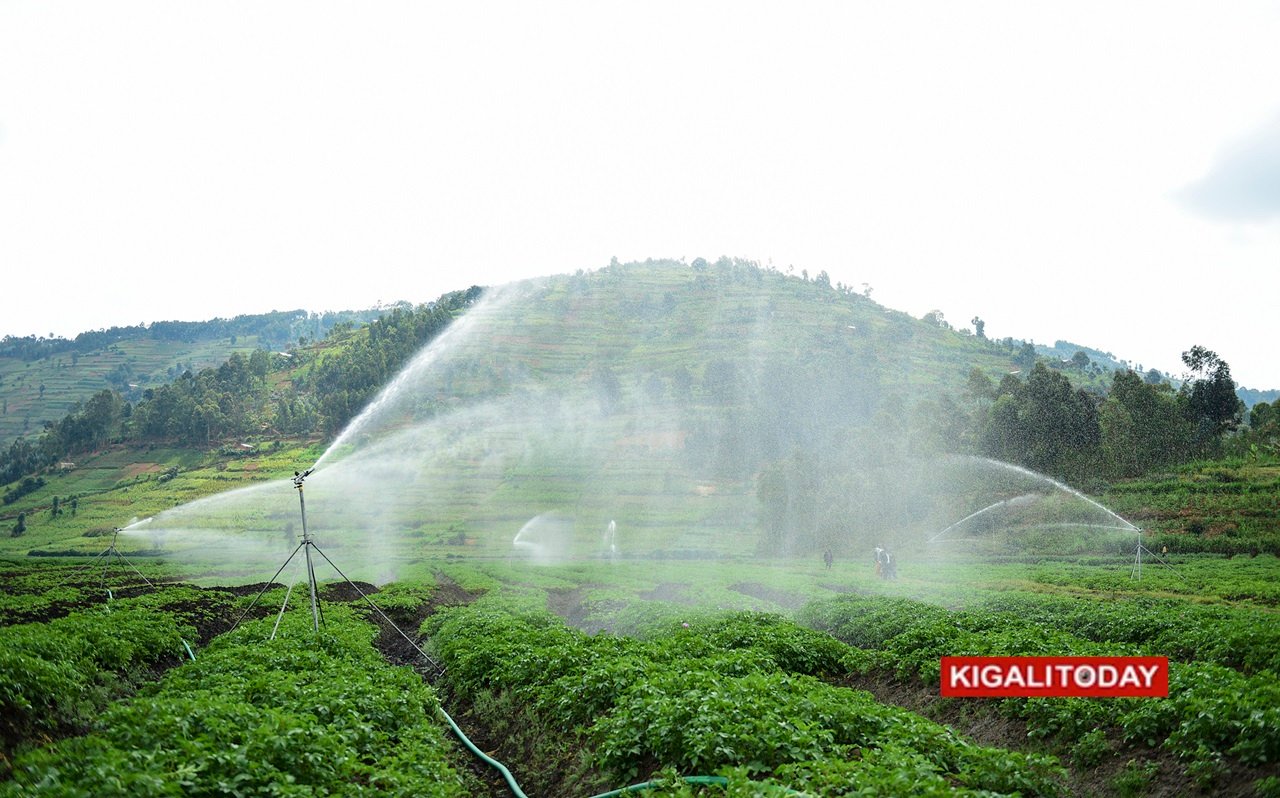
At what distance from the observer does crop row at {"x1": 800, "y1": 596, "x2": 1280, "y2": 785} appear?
9.27 meters

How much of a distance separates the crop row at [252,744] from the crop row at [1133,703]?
32.2ft

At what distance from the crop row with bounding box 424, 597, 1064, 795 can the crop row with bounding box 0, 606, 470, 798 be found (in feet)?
8.17

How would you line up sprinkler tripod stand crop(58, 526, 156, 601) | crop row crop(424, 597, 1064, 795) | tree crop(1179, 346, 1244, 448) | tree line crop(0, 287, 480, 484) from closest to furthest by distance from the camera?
crop row crop(424, 597, 1064, 795) → sprinkler tripod stand crop(58, 526, 156, 601) → tree crop(1179, 346, 1244, 448) → tree line crop(0, 287, 480, 484)

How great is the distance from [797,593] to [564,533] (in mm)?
56464

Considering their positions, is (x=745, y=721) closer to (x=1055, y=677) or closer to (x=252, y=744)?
(x=252, y=744)

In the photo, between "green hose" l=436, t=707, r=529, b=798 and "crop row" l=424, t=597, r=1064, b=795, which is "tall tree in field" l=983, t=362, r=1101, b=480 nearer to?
"crop row" l=424, t=597, r=1064, b=795

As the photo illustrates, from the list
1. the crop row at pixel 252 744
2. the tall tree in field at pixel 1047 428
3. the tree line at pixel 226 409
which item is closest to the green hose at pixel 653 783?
the crop row at pixel 252 744

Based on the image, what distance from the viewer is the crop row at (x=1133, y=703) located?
9273mm

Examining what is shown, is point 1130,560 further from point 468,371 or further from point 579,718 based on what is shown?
point 468,371

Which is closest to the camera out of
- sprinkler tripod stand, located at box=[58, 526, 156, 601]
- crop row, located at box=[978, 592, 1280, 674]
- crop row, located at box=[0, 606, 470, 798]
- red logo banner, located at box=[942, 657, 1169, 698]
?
crop row, located at box=[0, 606, 470, 798]

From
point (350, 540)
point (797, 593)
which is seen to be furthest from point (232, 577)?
point (797, 593)

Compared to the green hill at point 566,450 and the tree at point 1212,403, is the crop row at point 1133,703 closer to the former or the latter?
the green hill at point 566,450

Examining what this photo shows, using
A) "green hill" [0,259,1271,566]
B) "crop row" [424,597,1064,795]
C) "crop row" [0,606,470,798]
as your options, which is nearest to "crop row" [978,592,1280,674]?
"crop row" [424,597,1064,795]

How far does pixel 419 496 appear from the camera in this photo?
113 m
